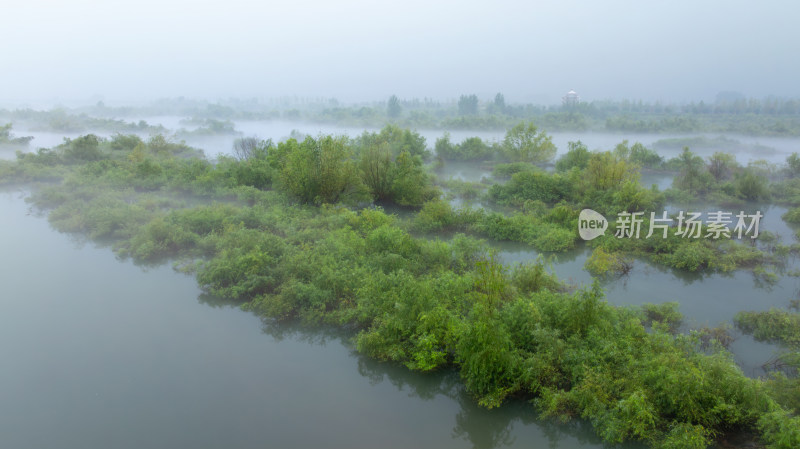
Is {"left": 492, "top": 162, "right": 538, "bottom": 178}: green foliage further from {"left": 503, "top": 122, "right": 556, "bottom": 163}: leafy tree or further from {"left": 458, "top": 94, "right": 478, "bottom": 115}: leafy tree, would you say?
{"left": 458, "top": 94, "right": 478, "bottom": 115}: leafy tree

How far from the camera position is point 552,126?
4519 centimetres

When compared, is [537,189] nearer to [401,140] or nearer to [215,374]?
[401,140]

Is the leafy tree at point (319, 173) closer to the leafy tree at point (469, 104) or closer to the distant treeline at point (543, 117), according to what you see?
the distant treeline at point (543, 117)

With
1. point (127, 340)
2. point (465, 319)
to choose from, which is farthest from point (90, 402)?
point (465, 319)

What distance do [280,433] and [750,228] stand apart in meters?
14.7

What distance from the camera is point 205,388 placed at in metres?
6.84

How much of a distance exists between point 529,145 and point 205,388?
21.7 meters

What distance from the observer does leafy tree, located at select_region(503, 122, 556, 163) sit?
24.4m

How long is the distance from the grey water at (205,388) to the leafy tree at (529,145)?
19.6 meters

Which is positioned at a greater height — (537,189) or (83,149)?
(83,149)

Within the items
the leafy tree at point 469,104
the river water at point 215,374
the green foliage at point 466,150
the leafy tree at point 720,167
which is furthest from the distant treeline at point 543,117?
the river water at point 215,374

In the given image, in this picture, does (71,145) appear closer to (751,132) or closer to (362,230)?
(362,230)

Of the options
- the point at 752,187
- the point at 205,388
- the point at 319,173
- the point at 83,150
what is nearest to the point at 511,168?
the point at 752,187

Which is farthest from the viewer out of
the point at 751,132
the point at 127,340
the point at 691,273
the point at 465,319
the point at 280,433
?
the point at 751,132
